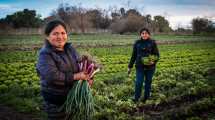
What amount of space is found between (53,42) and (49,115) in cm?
70

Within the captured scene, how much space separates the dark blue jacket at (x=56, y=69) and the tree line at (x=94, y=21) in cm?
4325

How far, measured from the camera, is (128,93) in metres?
10.4

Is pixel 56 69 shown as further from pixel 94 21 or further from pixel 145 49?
pixel 94 21

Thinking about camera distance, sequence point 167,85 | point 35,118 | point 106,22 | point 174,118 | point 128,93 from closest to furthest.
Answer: point 174,118 < point 35,118 < point 128,93 < point 167,85 < point 106,22

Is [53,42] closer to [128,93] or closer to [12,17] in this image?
[128,93]

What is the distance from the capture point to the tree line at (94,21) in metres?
55.5

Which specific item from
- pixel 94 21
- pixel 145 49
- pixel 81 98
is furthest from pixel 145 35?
pixel 94 21

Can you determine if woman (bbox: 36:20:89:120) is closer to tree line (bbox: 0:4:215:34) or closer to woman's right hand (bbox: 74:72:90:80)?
woman's right hand (bbox: 74:72:90:80)

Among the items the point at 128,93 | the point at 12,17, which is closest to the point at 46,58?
the point at 128,93

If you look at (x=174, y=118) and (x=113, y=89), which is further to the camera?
(x=113, y=89)

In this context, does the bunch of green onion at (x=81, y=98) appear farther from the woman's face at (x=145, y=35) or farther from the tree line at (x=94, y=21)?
the tree line at (x=94, y=21)

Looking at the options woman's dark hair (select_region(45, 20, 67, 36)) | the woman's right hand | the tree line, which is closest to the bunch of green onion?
the woman's right hand

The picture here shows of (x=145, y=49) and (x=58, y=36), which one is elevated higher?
(x=58, y=36)

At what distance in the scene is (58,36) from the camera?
12.1 feet
